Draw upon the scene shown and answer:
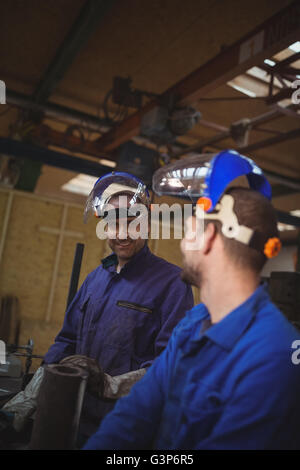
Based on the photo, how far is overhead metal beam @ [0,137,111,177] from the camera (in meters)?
6.48

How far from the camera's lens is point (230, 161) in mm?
1610

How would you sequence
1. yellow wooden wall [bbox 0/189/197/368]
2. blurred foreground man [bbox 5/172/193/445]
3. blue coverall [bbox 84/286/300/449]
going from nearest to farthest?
1. blue coverall [bbox 84/286/300/449]
2. blurred foreground man [bbox 5/172/193/445]
3. yellow wooden wall [bbox 0/189/197/368]

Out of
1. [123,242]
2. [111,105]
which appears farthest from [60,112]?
[123,242]

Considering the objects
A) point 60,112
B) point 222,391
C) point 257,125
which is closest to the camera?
point 222,391

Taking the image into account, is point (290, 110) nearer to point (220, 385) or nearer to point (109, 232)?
point (109, 232)

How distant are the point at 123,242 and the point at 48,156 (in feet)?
15.8

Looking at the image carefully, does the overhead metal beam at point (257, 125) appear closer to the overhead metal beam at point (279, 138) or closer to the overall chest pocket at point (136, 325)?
the overhead metal beam at point (279, 138)

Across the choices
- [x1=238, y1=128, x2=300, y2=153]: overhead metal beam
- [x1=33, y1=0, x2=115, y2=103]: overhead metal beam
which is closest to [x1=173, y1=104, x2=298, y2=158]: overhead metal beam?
[x1=238, y1=128, x2=300, y2=153]: overhead metal beam

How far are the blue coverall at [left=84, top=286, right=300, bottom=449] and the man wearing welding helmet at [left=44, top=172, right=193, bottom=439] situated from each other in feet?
1.84

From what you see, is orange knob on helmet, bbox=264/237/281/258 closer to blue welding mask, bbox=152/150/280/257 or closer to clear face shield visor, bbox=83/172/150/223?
blue welding mask, bbox=152/150/280/257

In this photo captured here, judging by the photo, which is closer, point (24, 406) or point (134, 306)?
point (24, 406)

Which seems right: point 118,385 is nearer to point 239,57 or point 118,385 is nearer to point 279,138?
point 239,57

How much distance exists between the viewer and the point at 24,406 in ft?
6.51

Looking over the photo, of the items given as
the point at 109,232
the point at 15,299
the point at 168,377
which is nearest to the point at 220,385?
the point at 168,377
